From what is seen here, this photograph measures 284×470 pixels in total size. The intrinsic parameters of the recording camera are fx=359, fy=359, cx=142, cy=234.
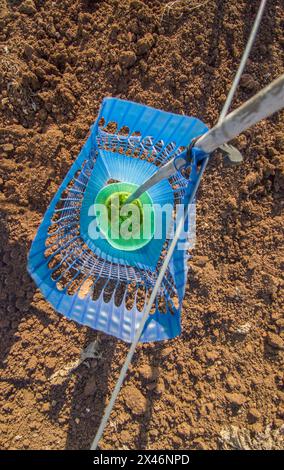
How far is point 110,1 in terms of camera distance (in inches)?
70.8

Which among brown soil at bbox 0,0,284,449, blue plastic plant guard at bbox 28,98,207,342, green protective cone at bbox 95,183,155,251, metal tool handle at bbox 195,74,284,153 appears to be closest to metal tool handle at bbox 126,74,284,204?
metal tool handle at bbox 195,74,284,153

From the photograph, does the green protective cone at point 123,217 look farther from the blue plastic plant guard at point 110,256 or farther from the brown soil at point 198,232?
the brown soil at point 198,232

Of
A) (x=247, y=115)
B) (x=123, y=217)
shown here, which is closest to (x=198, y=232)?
(x=123, y=217)

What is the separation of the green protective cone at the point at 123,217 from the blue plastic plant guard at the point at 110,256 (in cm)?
4

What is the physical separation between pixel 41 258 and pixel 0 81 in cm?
94

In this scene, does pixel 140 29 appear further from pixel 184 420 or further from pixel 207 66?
pixel 184 420

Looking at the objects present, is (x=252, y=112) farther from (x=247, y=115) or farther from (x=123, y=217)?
(x=123, y=217)

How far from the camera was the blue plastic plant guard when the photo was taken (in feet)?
4.79

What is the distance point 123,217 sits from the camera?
62.7 inches

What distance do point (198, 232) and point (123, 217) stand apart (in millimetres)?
405

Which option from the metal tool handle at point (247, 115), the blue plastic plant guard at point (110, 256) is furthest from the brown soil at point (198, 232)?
the metal tool handle at point (247, 115)

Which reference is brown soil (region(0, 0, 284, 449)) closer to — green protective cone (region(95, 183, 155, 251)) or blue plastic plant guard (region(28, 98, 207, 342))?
blue plastic plant guard (region(28, 98, 207, 342))

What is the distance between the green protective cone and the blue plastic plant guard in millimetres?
39

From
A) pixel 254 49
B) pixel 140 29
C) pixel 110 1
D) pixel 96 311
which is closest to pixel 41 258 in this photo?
pixel 96 311
